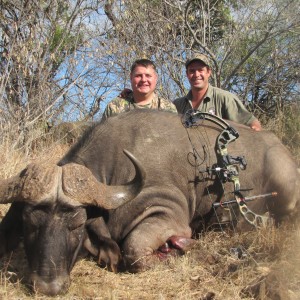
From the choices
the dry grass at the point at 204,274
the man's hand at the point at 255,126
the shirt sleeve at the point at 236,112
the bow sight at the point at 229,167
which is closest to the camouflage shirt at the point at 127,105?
the shirt sleeve at the point at 236,112

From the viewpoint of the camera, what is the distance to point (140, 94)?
20.7 feet

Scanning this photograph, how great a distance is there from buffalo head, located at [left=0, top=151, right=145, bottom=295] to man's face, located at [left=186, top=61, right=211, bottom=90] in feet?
9.71

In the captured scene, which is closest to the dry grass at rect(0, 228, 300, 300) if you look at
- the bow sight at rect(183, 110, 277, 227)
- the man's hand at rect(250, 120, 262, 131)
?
the bow sight at rect(183, 110, 277, 227)

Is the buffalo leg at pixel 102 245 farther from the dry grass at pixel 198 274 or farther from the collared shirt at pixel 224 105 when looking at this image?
the collared shirt at pixel 224 105

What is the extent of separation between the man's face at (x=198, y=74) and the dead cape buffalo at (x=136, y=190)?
4.10 feet

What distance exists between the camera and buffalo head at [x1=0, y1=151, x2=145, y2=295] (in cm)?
330

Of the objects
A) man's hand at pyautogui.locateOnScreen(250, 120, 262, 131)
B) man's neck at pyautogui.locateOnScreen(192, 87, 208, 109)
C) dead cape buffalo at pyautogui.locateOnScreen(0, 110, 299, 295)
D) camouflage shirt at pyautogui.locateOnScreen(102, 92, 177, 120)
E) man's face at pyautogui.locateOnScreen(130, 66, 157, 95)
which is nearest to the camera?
dead cape buffalo at pyautogui.locateOnScreen(0, 110, 299, 295)

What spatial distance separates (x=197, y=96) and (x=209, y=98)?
18cm

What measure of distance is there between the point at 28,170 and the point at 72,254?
73 cm

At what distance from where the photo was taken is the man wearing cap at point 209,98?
6.36 meters

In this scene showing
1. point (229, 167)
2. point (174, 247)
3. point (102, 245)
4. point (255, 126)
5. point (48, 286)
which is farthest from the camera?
point (255, 126)

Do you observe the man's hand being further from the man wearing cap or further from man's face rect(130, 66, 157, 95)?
man's face rect(130, 66, 157, 95)

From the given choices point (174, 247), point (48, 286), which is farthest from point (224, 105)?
point (48, 286)

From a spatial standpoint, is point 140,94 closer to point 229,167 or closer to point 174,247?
point 229,167
